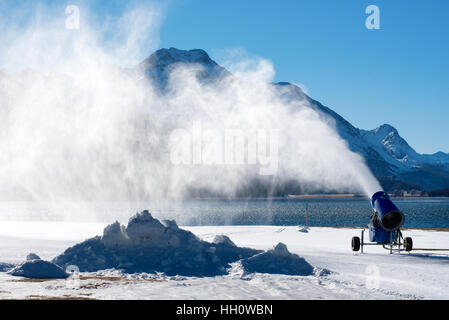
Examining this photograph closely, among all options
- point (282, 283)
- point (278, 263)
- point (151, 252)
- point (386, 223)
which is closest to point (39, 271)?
point (151, 252)

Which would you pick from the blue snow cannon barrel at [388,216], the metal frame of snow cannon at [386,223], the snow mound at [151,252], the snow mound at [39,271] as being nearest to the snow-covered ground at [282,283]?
the snow mound at [39,271]

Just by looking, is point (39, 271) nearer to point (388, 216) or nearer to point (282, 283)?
point (282, 283)

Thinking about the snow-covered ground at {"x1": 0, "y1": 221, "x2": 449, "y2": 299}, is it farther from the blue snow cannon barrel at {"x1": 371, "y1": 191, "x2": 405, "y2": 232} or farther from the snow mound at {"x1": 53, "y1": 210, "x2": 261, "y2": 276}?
the blue snow cannon barrel at {"x1": 371, "y1": 191, "x2": 405, "y2": 232}

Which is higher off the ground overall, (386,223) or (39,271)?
(386,223)

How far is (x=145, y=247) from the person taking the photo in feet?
59.4

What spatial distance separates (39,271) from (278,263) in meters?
7.94

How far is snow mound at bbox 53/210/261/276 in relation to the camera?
1692 centimetres

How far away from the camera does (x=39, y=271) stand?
15789mm

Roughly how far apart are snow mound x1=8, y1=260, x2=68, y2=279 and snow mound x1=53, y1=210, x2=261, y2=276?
3.27 ft

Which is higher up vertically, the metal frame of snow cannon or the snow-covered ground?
the metal frame of snow cannon

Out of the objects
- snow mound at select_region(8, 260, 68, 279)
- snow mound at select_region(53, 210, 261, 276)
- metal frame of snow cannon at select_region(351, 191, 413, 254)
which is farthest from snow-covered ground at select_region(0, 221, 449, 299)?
snow mound at select_region(53, 210, 261, 276)

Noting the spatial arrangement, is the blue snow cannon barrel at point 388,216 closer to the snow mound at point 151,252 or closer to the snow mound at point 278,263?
the snow mound at point 278,263
